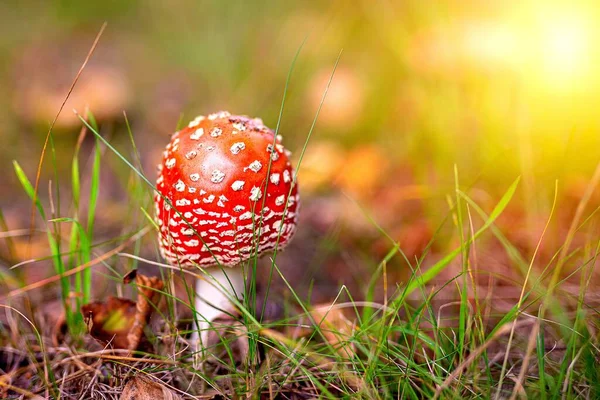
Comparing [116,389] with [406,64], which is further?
[406,64]

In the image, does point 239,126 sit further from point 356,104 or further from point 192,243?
point 356,104

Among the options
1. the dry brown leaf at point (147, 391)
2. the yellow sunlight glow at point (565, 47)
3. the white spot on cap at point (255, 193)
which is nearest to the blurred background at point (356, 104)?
the yellow sunlight glow at point (565, 47)

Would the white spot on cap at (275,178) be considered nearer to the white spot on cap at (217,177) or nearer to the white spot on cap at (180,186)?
the white spot on cap at (217,177)

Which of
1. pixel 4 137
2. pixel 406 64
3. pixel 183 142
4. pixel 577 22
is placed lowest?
pixel 4 137

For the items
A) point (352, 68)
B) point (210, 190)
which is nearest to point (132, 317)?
point (210, 190)

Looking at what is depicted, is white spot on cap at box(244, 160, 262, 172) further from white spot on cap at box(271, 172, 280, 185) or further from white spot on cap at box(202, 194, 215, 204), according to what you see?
white spot on cap at box(202, 194, 215, 204)

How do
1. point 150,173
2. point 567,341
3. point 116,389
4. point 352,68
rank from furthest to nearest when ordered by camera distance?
point 352,68, point 150,173, point 116,389, point 567,341

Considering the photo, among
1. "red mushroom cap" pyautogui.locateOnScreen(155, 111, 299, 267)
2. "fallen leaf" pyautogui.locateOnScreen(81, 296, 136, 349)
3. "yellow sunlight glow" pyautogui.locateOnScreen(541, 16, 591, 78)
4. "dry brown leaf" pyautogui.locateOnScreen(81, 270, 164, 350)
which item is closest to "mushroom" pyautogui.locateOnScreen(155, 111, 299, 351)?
"red mushroom cap" pyautogui.locateOnScreen(155, 111, 299, 267)

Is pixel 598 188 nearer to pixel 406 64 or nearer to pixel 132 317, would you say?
pixel 406 64
